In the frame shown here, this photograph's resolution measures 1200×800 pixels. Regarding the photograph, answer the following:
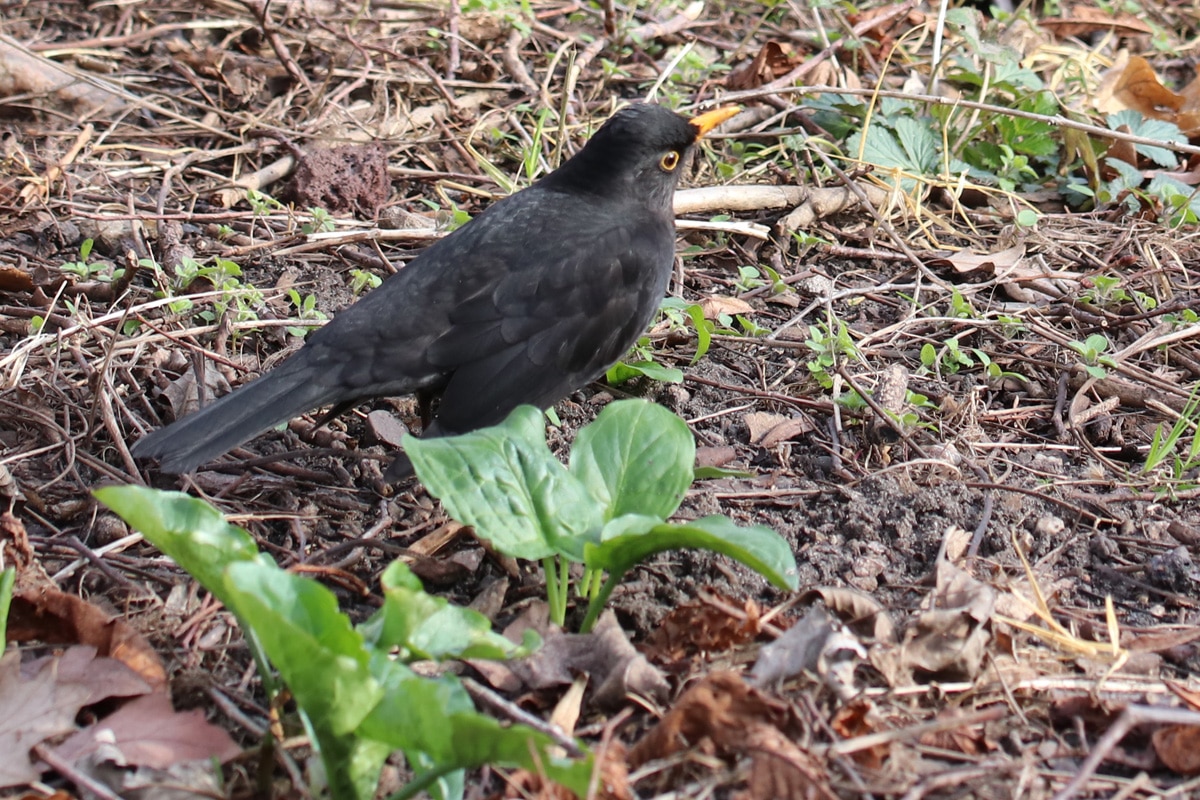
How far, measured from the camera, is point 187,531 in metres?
2.22

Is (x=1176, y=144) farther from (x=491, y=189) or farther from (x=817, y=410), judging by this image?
(x=491, y=189)

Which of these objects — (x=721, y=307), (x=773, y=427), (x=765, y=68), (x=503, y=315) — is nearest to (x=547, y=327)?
(x=503, y=315)

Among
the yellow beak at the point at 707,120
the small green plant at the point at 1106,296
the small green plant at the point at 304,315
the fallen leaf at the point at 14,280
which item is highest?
the yellow beak at the point at 707,120

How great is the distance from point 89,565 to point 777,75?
443cm

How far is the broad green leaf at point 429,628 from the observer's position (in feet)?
7.20

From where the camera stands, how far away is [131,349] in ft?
13.1

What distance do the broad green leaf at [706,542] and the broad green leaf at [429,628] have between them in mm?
338

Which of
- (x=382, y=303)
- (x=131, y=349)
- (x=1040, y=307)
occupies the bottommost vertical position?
(x=1040, y=307)

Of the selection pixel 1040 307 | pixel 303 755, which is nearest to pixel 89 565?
pixel 303 755

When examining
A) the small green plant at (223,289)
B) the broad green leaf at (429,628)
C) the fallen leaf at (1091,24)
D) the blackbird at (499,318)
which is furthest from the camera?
the fallen leaf at (1091,24)

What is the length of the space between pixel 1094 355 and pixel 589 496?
6.94ft

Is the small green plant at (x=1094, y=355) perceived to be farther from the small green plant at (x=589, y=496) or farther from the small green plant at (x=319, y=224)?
the small green plant at (x=319, y=224)

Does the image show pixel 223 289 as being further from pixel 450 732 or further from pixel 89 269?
pixel 450 732

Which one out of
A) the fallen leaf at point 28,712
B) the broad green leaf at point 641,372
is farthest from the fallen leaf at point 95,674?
the broad green leaf at point 641,372
